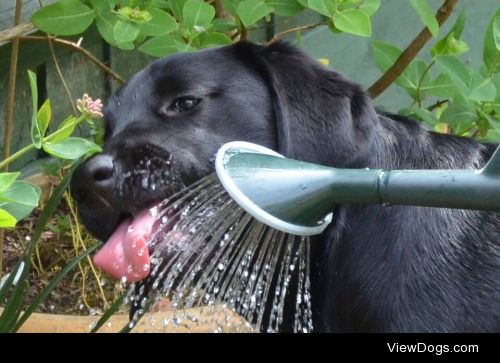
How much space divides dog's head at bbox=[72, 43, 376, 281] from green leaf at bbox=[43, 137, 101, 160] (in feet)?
0.57

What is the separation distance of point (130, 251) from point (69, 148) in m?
0.30

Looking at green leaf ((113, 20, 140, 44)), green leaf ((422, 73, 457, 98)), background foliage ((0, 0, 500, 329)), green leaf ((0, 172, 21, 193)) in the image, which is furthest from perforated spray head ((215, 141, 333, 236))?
green leaf ((422, 73, 457, 98))

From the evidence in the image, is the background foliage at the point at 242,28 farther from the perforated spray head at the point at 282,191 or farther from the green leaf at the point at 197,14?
the perforated spray head at the point at 282,191

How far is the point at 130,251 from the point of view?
9.40 ft

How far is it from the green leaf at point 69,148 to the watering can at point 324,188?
66 centimetres

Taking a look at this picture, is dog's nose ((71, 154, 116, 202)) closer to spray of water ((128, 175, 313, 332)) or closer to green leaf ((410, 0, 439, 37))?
spray of water ((128, 175, 313, 332))

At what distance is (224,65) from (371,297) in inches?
29.0

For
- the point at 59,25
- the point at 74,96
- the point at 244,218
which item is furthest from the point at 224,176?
the point at 74,96

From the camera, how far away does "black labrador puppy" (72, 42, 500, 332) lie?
295 centimetres

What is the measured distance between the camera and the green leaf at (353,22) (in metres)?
3.51

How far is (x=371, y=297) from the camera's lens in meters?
3.02

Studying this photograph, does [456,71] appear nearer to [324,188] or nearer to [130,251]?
[130,251]

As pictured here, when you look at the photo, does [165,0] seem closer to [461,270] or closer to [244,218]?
[244,218]
